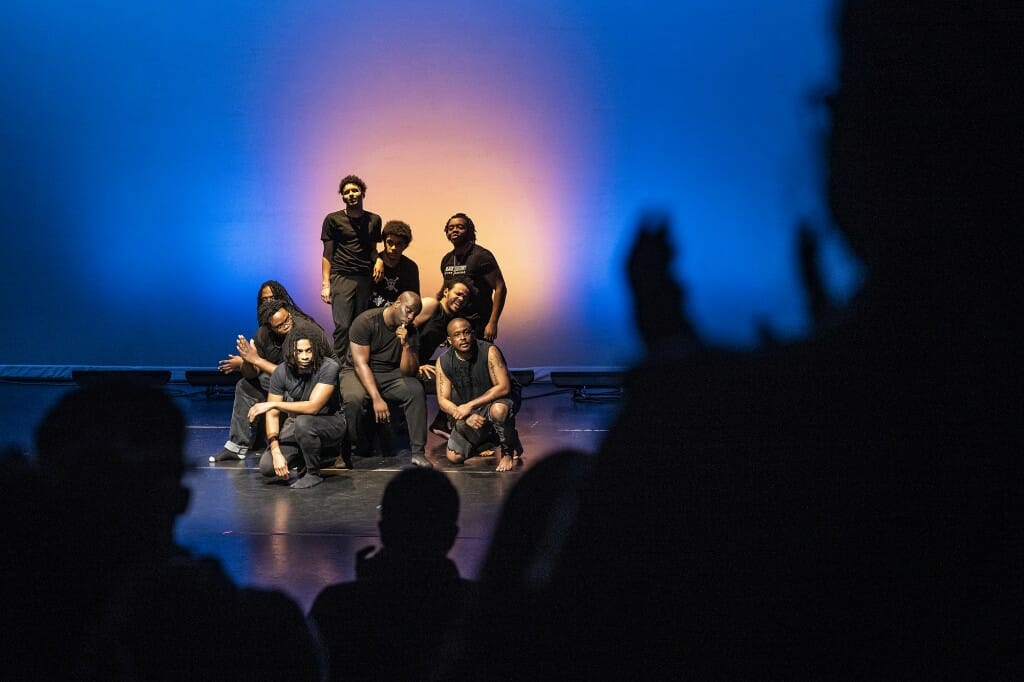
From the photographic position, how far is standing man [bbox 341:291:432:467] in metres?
4.62

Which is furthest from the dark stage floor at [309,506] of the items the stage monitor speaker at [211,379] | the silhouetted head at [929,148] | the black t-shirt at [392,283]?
the silhouetted head at [929,148]

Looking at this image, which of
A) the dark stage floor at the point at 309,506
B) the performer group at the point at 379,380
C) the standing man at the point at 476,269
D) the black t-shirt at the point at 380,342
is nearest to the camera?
the dark stage floor at the point at 309,506

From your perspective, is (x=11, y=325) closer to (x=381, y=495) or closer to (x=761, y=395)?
(x=381, y=495)

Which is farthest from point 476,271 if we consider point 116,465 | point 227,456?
point 116,465

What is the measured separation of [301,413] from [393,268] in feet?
5.94

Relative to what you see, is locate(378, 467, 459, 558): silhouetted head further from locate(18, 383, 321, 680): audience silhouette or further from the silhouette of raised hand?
the silhouette of raised hand

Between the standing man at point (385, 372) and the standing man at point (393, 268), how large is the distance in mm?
676

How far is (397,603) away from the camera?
2.39 meters

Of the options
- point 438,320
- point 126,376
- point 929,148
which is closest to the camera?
point 929,148

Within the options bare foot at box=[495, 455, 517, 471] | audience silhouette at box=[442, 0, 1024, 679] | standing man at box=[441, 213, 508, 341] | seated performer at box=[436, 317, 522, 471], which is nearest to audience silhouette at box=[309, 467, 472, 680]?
audience silhouette at box=[442, 0, 1024, 679]

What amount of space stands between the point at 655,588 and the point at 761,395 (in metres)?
2.44

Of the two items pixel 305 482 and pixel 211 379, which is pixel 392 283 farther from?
pixel 305 482

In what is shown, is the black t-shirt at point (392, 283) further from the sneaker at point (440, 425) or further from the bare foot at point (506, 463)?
the bare foot at point (506, 463)

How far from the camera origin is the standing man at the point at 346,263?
568 cm
